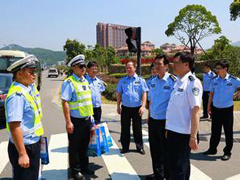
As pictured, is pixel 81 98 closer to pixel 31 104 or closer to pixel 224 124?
pixel 31 104

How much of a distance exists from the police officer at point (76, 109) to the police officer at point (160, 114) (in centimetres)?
104

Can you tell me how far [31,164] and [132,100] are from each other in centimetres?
285

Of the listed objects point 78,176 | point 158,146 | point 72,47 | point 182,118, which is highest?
point 72,47

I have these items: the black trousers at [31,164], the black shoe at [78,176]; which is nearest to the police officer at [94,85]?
the black shoe at [78,176]

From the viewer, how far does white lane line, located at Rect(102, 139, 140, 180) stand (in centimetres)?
404

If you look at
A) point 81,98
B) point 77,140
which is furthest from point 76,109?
point 77,140

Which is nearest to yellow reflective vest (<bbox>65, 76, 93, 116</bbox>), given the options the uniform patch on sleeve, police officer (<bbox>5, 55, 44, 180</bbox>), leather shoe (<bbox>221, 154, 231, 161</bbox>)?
police officer (<bbox>5, 55, 44, 180</bbox>)

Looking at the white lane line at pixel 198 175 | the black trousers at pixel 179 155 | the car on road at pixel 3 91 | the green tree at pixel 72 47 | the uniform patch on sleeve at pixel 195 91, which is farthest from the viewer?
the green tree at pixel 72 47

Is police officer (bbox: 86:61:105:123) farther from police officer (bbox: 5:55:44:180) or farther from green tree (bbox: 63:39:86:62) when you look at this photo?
green tree (bbox: 63:39:86:62)

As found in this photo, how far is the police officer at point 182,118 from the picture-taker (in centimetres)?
276

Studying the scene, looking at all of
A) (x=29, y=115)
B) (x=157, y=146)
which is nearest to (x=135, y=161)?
(x=157, y=146)

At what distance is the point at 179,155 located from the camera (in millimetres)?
2859

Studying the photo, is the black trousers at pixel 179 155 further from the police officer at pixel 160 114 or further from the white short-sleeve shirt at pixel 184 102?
the police officer at pixel 160 114

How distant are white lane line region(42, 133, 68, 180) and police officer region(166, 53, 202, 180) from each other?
201 cm
